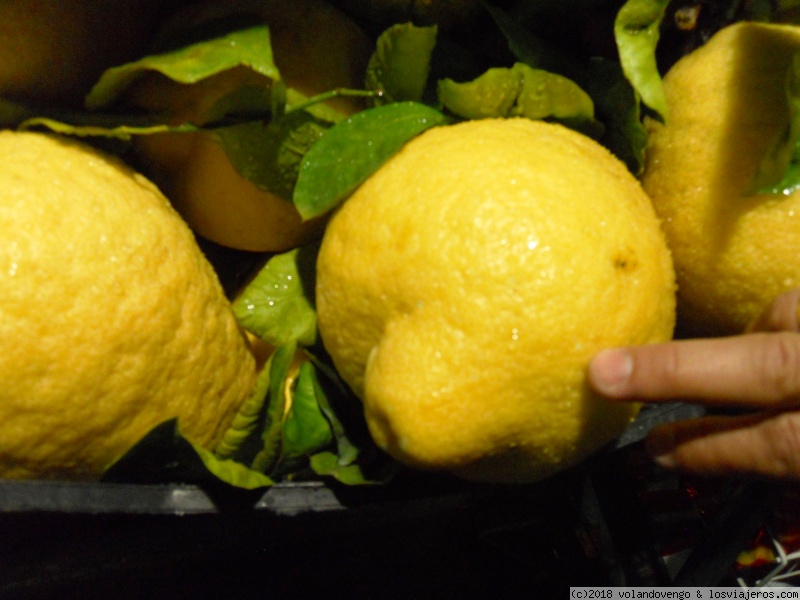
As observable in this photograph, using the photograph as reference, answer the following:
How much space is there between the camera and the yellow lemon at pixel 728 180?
0.46 m

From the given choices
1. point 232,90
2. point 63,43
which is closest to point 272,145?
point 232,90

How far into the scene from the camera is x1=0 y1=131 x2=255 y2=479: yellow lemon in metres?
0.41

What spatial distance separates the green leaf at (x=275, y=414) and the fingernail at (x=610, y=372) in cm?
24

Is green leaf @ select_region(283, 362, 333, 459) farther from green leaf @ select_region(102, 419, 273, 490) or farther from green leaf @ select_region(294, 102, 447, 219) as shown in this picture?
green leaf @ select_region(294, 102, 447, 219)

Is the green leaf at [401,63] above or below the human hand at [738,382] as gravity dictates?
above

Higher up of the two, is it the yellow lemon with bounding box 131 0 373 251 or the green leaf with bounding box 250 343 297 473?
the yellow lemon with bounding box 131 0 373 251

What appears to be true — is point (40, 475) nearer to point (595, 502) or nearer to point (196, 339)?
point (196, 339)

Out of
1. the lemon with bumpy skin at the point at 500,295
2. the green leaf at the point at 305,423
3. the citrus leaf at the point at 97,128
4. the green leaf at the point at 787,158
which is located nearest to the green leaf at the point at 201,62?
the citrus leaf at the point at 97,128

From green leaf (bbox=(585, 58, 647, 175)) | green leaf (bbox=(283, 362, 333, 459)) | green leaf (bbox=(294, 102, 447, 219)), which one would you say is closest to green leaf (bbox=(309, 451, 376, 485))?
green leaf (bbox=(283, 362, 333, 459))

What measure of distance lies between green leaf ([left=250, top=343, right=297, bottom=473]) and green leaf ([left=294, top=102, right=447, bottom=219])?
12 centimetres

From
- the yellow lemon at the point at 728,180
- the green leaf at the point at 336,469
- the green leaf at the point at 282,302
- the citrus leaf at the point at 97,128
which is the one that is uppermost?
the citrus leaf at the point at 97,128

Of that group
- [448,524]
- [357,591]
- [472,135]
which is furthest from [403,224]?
[357,591]

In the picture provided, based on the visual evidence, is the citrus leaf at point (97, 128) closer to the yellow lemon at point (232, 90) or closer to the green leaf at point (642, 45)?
the yellow lemon at point (232, 90)

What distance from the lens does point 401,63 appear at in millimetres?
499
